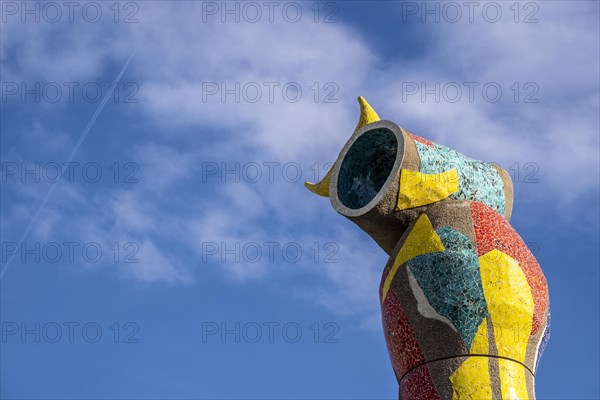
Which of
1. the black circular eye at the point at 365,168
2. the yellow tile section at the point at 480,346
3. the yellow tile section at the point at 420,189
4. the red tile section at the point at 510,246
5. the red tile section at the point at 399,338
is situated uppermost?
the black circular eye at the point at 365,168

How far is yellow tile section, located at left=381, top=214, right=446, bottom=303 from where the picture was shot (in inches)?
530

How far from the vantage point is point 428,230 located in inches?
537

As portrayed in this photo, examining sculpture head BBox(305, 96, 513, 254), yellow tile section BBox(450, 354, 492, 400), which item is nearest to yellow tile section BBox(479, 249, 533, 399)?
yellow tile section BBox(450, 354, 492, 400)

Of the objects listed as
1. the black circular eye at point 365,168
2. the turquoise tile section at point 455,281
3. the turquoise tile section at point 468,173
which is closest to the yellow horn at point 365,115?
the black circular eye at point 365,168

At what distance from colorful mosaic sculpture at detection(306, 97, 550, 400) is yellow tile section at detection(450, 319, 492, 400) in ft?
0.04

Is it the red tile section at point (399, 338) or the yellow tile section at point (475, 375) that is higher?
the red tile section at point (399, 338)

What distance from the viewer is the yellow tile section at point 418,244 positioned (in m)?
13.5

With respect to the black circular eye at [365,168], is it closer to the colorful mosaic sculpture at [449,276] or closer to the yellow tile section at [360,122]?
the colorful mosaic sculpture at [449,276]

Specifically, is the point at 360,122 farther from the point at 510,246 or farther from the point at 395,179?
the point at 510,246

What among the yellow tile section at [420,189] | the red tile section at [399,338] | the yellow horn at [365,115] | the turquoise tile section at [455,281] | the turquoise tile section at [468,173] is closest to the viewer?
the turquoise tile section at [455,281]

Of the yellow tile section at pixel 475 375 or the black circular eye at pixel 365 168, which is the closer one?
the yellow tile section at pixel 475 375

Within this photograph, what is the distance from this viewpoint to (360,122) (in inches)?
606

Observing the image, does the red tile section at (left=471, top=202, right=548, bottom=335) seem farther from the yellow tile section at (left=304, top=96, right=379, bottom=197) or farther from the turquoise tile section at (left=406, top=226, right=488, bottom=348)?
the yellow tile section at (left=304, top=96, right=379, bottom=197)

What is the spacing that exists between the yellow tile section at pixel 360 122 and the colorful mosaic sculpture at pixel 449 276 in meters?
0.66
